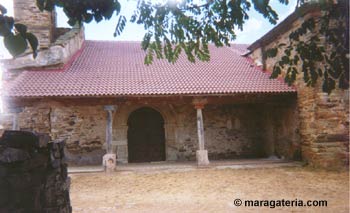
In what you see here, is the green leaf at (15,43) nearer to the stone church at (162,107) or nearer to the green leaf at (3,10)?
the green leaf at (3,10)

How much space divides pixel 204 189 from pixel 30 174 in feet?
15.6

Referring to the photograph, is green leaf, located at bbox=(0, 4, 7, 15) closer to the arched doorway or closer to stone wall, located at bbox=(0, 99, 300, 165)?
stone wall, located at bbox=(0, 99, 300, 165)

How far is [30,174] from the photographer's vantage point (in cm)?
293

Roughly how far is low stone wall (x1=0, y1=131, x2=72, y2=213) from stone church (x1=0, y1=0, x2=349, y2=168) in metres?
6.33

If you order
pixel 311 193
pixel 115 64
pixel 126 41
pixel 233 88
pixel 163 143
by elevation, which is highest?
pixel 126 41

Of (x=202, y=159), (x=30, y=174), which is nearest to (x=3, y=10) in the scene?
(x=30, y=174)

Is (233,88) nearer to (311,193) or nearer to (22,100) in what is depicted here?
(311,193)

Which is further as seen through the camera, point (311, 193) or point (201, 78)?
point (201, 78)

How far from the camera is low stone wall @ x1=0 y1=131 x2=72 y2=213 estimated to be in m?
2.74

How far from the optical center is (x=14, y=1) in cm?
1264

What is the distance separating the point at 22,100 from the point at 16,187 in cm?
763

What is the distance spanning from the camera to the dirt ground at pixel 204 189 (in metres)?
5.57

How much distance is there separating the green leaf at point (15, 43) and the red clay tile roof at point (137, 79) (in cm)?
788

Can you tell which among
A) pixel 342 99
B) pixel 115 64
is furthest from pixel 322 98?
pixel 115 64
